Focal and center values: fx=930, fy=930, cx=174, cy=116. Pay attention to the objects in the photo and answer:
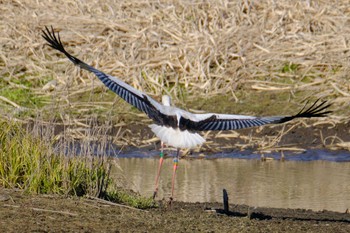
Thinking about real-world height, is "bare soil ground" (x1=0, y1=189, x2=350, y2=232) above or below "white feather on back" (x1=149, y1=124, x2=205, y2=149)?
below

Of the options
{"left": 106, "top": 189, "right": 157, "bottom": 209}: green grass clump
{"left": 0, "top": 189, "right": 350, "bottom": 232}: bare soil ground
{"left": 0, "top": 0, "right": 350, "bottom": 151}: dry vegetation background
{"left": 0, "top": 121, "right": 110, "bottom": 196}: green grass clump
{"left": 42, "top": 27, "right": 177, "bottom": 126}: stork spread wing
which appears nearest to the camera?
{"left": 0, "top": 189, "right": 350, "bottom": 232}: bare soil ground

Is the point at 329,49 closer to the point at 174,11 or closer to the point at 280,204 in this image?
the point at 174,11

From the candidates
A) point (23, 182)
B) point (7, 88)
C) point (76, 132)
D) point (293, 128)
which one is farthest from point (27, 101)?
point (23, 182)

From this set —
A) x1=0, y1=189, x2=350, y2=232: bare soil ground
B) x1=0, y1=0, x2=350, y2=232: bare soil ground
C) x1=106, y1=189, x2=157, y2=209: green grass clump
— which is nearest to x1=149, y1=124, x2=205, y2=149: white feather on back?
x1=106, y1=189, x2=157, y2=209: green grass clump

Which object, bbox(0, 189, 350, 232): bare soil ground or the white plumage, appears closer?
bbox(0, 189, 350, 232): bare soil ground

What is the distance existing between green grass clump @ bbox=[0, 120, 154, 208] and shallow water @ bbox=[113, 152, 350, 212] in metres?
1.17

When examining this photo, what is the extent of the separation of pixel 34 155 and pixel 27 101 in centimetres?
659

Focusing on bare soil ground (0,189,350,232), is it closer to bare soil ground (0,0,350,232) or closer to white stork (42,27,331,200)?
white stork (42,27,331,200)

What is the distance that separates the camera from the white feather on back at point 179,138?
8.25 m

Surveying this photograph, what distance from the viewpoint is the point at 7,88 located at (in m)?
14.5

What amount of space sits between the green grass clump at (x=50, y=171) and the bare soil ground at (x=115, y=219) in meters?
0.18

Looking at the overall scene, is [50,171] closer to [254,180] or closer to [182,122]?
[182,122]

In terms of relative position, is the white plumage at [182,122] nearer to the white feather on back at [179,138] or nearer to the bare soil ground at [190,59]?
the white feather on back at [179,138]

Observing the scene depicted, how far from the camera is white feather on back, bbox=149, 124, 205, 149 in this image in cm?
825
